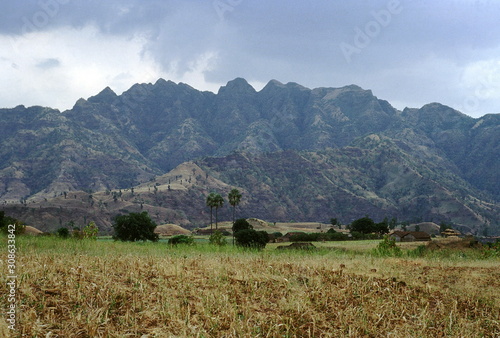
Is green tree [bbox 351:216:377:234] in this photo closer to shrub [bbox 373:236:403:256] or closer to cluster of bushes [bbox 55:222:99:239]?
shrub [bbox 373:236:403:256]

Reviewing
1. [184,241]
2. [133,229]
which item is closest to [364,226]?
[133,229]

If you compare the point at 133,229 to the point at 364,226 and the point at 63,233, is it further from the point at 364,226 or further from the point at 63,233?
the point at 364,226

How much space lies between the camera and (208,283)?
44.5 feet

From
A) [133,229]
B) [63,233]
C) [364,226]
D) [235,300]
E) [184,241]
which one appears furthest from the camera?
[364,226]

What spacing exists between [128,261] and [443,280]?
12975mm

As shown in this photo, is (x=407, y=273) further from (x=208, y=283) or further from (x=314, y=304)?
(x=208, y=283)

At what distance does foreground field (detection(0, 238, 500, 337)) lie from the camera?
1027 cm

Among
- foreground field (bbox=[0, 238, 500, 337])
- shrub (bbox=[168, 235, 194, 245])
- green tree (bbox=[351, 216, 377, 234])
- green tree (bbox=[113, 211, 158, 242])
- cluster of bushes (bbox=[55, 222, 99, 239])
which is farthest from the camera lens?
green tree (bbox=[351, 216, 377, 234])

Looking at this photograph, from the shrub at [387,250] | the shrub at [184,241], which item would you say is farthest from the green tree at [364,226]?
the shrub at [387,250]

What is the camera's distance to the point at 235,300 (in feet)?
39.5

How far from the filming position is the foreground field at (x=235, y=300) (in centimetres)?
1027

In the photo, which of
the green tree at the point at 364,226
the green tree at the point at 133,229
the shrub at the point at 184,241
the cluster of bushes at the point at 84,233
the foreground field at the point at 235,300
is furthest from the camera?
the green tree at the point at 364,226

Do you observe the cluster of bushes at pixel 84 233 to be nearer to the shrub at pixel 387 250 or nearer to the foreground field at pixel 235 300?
the foreground field at pixel 235 300

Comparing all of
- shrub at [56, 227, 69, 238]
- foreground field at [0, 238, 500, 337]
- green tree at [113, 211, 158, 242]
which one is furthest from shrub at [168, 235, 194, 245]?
green tree at [113, 211, 158, 242]
